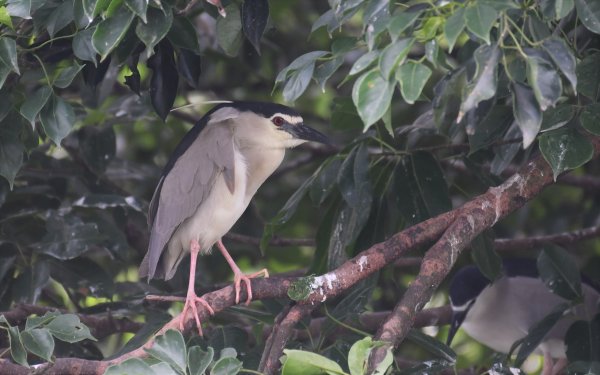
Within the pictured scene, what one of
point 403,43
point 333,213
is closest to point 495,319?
point 333,213

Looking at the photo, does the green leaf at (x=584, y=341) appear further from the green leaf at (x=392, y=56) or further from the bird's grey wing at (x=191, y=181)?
the green leaf at (x=392, y=56)

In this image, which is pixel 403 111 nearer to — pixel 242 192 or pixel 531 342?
pixel 242 192

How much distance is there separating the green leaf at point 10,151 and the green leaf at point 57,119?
0.98 ft

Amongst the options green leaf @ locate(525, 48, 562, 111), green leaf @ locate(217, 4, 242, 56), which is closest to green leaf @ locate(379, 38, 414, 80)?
green leaf @ locate(525, 48, 562, 111)

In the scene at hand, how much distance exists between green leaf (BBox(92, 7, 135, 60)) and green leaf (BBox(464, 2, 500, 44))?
0.93 meters

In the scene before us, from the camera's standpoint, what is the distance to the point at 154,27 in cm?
262

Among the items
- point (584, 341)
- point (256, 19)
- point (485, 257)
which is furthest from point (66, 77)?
point (584, 341)

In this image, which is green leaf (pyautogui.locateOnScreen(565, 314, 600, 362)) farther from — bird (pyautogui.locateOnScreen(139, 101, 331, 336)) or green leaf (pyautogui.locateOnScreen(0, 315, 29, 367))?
green leaf (pyautogui.locateOnScreen(0, 315, 29, 367))

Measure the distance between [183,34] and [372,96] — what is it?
1145 mm

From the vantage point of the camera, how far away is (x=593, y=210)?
15.8 feet

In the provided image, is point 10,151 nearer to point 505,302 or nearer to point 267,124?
point 267,124

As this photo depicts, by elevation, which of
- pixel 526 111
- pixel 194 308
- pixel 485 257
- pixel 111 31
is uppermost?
pixel 111 31

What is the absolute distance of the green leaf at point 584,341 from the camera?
3154 millimetres

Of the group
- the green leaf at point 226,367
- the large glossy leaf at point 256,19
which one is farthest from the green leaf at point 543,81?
the large glossy leaf at point 256,19
